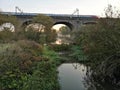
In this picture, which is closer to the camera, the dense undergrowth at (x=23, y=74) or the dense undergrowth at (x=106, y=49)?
the dense undergrowth at (x=23, y=74)

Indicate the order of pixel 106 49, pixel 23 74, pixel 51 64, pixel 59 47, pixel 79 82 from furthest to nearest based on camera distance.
Answer: pixel 59 47 → pixel 79 82 → pixel 51 64 → pixel 106 49 → pixel 23 74

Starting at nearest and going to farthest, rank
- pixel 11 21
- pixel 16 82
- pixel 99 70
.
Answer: pixel 16 82
pixel 99 70
pixel 11 21

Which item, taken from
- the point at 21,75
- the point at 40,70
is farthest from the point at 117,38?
the point at 21,75

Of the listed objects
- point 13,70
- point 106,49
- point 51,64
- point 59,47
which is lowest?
point 59,47

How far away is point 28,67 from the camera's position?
1352 centimetres

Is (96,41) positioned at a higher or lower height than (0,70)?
higher

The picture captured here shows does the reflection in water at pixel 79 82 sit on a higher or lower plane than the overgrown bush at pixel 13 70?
lower

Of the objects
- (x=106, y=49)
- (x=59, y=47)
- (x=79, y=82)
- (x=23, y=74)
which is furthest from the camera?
(x=59, y=47)

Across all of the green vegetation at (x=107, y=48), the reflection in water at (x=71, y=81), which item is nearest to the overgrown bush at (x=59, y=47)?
the reflection in water at (x=71, y=81)

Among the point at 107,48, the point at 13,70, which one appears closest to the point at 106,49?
the point at 107,48

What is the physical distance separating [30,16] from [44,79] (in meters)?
47.1

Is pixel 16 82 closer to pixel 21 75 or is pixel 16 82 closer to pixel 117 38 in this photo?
pixel 21 75

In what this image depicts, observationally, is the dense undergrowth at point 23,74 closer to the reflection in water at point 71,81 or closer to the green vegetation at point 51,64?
the green vegetation at point 51,64

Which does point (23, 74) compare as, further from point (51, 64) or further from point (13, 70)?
point (51, 64)
